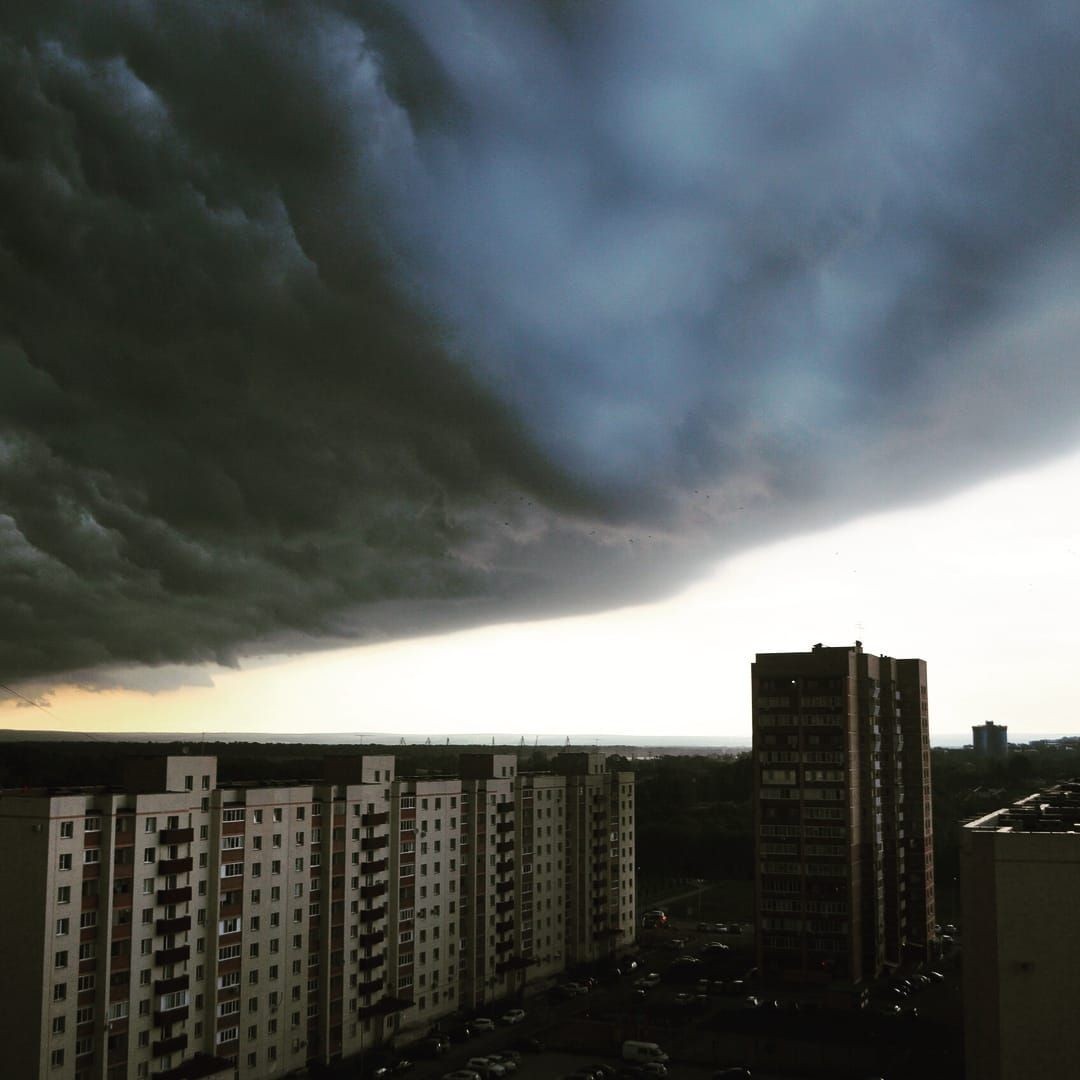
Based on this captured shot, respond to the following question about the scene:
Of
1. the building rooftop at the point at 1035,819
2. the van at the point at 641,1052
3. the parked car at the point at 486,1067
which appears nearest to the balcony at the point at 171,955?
the parked car at the point at 486,1067

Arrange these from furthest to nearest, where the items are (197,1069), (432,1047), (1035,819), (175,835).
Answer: (432,1047)
(175,835)
(197,1069)
(1035,819)

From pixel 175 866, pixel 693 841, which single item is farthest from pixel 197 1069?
pixel 693 841

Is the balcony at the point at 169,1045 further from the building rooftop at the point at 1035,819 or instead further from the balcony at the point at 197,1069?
the building rooftop at the point at 1035,819

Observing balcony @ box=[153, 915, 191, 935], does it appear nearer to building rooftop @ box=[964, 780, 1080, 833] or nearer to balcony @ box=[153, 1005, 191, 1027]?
balcony @ box=[153, 1005, 191, 1027]

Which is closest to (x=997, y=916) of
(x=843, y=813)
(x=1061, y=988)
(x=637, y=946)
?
(x=1061, y=988)

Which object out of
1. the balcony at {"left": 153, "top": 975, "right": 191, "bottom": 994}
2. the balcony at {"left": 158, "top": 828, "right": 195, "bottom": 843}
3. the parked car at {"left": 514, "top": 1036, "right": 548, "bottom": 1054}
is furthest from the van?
the balcony at {"left": 158, "top": 828, "right": 195, "bottom": 843}

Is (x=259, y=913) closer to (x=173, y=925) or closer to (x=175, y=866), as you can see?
(x=173, y=925)
